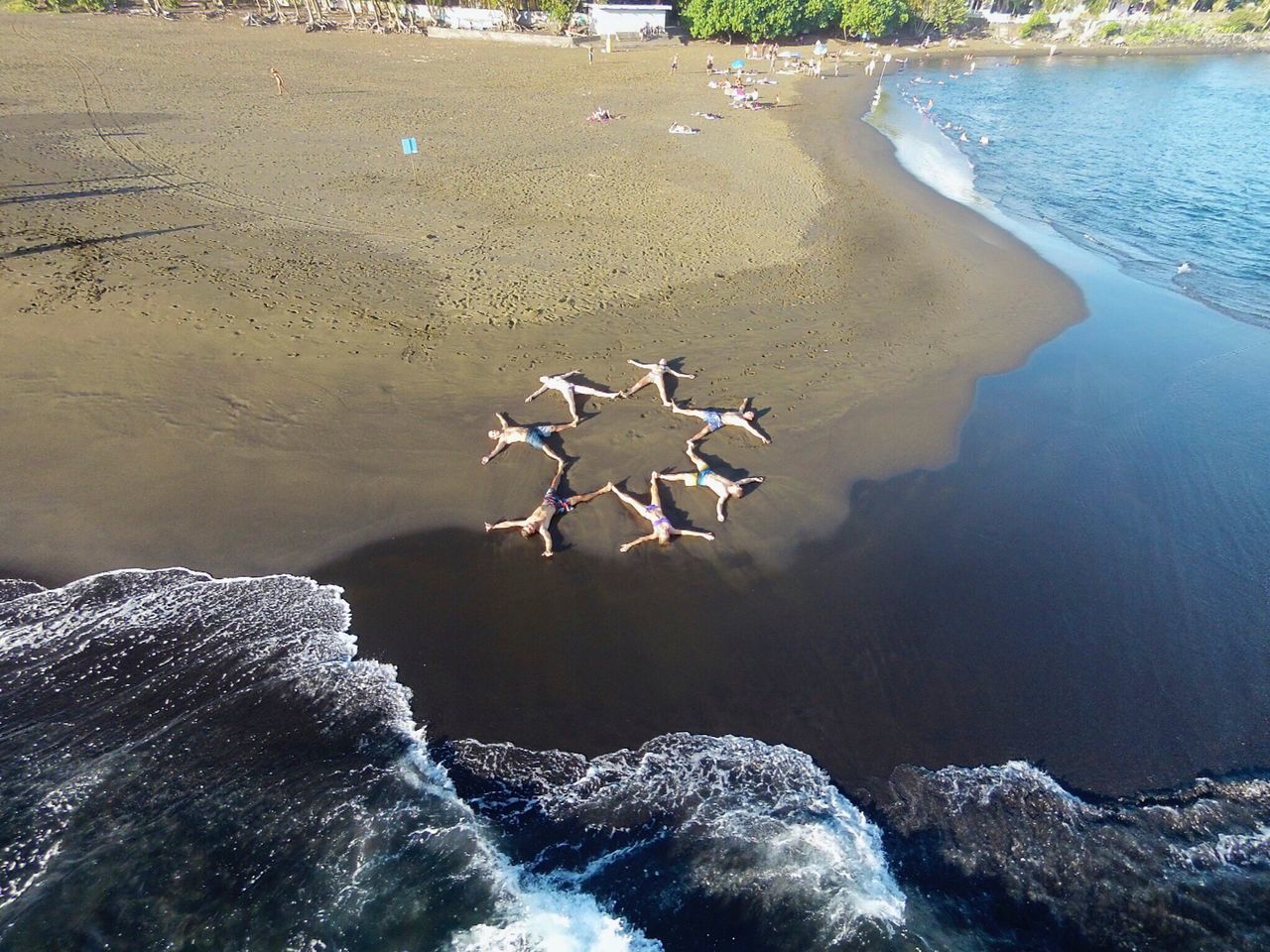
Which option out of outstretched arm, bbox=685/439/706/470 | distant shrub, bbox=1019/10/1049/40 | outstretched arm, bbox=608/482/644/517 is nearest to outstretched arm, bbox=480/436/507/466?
outstretched arm, bbox=608/482/644/517

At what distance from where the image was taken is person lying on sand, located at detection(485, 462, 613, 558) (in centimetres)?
1101

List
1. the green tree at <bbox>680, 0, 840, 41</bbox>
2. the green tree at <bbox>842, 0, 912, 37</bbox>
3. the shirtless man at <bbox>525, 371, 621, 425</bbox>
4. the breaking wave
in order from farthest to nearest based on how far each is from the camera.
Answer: the green tree at <bbox>842, 0, 912, 37</bbox> < the green tree at <bbox>680, 0, 840, 41</bbox> < the shirtless man at <bbox>525, 371, 621, 425</bbox> < the breaking wave

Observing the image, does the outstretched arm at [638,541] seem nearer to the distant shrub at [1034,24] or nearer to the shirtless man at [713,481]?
the shirtless man at [713,481]

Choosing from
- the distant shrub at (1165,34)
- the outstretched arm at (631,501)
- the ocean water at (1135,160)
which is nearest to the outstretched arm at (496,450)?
the outstretched arm at (631,501)

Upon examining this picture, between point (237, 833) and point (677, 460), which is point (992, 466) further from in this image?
point (237, 833)

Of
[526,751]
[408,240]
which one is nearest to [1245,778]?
[526,751]

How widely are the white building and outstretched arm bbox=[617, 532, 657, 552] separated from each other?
57.3 m

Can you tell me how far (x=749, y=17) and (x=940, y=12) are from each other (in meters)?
26.6

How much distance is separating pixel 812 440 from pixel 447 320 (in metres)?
9.69

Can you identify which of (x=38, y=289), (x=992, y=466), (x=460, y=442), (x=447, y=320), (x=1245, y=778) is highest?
(x=38, y=289)

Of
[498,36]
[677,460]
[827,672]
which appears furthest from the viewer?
[498,36]

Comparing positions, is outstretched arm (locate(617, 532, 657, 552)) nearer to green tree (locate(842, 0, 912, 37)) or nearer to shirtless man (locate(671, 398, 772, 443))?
shirtless man (locate(671, 398, 772, 443))

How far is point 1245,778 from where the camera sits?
8.30 meters

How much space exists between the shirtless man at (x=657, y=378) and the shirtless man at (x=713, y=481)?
7.62ft
